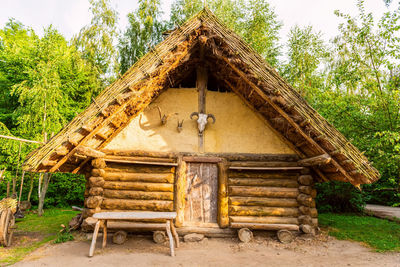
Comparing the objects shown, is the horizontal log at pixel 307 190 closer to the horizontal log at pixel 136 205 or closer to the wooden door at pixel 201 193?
the wooden door at pixel 201 193

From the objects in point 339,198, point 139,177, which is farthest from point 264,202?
point 339,198

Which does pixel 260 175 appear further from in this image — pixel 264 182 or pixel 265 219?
pixel 265 219

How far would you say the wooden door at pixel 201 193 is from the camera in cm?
694

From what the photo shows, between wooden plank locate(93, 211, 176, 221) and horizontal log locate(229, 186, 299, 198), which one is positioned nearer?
wooden plank locate(93, 211, 176, 221)

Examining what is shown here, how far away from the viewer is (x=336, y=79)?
29.6ft

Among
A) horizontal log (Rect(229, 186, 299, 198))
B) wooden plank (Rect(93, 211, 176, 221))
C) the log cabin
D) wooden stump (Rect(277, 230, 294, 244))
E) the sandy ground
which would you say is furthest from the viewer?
horizontal log (Rect(229, 186, 299, 198))

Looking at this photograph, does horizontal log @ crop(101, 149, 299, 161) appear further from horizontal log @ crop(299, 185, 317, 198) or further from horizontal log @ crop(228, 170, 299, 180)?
horizontal log @ crop(299, 185, 317, 198)

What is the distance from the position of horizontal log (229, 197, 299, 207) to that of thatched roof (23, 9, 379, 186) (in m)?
1.22

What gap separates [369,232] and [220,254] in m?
5.42

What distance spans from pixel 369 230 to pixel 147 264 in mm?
7435

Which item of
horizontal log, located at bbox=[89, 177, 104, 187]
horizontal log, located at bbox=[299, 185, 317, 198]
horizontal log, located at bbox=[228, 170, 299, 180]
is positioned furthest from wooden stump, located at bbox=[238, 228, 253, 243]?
horizontal log, located at bbox=[89, 177, 104, 187]

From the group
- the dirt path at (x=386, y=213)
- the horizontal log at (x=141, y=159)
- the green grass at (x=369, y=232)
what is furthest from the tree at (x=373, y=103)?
the horizontal log at (x=141, y=159)

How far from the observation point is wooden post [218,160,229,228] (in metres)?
6.68

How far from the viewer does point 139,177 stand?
22.5 feet
